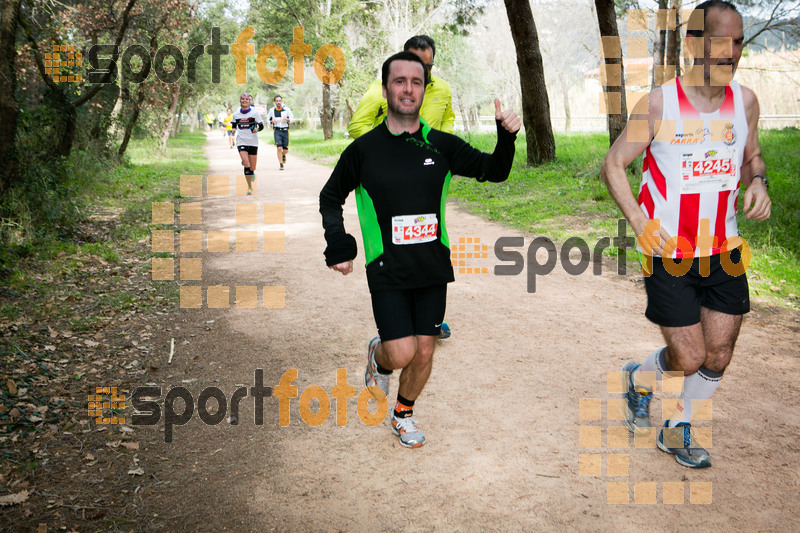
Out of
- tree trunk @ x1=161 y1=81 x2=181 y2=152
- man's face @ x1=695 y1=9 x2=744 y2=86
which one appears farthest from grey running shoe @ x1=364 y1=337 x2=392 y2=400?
tree trunk @ x1=161 y1=81 x2=181 y2=152

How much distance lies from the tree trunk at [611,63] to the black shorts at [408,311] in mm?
11454

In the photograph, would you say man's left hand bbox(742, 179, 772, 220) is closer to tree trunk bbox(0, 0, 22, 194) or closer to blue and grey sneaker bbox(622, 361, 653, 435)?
blue and grey sneaker bbox(622, 361, 653, 435)

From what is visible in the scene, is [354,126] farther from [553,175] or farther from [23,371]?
[553,175]

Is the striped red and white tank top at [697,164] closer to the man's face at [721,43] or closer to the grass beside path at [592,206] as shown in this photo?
the man's face at [721,43]

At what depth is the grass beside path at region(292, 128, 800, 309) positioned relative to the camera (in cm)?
795

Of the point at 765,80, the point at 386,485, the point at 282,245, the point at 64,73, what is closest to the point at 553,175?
the point at 282,245

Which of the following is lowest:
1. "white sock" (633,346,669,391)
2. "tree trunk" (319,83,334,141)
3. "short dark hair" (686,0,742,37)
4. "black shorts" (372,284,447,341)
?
"white sock" (633,346,669,391)

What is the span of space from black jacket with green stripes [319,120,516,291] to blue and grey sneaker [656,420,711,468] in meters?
1.60

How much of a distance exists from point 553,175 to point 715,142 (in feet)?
41.1

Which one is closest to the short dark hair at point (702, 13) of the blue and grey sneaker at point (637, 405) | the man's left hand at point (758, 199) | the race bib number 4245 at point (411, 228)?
the man's left hand at point (758, 199)

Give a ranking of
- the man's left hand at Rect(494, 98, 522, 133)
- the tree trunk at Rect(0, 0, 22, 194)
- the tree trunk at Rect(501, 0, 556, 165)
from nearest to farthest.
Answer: the man's left hand at Rect(494, 98, 522, 133), the tree trunk at Rect(0, 0, 22, 194), the tree trunk at Rect(501, 0, 556, 165)

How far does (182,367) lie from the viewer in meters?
5.62

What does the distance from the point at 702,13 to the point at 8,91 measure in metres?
8.31

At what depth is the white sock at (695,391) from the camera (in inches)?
147
